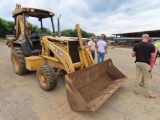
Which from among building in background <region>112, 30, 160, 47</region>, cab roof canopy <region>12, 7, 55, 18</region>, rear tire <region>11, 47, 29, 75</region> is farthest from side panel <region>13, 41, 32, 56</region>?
building in background <region>112, 30, 160, 47</region>

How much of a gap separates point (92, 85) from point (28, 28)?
346cm

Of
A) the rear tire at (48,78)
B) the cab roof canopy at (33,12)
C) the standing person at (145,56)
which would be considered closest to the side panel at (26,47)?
the cab roof canopy at (33,12)

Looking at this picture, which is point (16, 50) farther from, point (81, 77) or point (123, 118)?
point (123, 118)

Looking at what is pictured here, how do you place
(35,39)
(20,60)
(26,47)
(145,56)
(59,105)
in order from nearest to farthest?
(59,105), (145,56), (26,47), (20,60), (35,39)

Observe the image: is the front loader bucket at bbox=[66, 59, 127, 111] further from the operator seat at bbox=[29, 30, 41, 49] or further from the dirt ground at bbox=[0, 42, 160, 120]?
the operator seat at bbox=[29, 30, 41, 49]

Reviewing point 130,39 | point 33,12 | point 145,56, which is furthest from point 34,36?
point 130,39

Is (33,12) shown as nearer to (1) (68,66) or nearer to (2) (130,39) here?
(1) (68,66)

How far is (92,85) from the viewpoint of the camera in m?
4.46

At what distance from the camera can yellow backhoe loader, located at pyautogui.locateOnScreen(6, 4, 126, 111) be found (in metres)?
3.88

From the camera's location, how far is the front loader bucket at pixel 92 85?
3.33 m

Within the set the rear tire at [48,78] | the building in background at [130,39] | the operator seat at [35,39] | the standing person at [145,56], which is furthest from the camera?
the building in background at [130,39]

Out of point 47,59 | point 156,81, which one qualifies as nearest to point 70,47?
point 47,59

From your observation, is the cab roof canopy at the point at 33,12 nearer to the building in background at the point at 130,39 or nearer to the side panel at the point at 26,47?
the side panel at the point at 26,47

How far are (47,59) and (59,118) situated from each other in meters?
2.59
